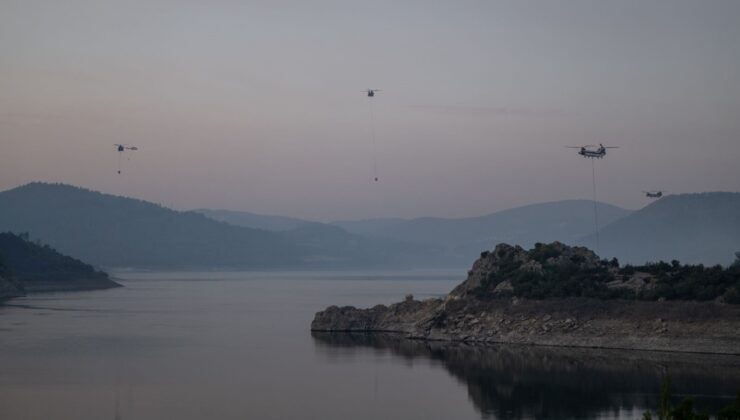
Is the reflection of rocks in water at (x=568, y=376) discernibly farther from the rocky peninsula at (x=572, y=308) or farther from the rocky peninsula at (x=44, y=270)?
the rocky peninsula at (x=44, y=270)

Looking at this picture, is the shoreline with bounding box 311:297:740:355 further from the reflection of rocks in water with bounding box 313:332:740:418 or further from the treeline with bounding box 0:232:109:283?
the treeline with bounding box 0:232:109:283

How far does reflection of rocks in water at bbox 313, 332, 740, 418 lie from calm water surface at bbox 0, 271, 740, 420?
5 cm

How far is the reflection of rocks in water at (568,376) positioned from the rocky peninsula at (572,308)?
48.6 inches

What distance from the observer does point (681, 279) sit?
50500 mm

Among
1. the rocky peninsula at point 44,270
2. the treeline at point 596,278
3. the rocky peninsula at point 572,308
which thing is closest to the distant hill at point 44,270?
the rocky peninsula at point 44,270

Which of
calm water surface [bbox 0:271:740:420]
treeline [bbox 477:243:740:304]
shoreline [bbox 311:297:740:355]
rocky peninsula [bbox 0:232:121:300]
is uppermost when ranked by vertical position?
rocky peninsula [bbox 0:232:121:300]

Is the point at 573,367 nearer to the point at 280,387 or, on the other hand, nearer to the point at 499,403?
the point at 499,403

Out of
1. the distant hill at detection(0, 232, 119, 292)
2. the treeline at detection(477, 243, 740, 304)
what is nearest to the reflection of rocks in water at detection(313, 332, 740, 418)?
the treeline at detection(477, 243, 740, 304)

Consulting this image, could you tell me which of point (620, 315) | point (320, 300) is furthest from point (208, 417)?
point (320, 300)

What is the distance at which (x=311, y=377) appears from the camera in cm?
3978

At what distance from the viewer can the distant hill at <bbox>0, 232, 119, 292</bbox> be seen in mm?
115688

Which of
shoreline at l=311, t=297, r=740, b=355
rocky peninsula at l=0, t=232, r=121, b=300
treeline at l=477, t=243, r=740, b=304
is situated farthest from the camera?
rocky peninsula at l=0, t=232, r=121, b=300

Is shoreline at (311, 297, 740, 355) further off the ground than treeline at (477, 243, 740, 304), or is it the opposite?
treeline at (477, 243, 740, 304)

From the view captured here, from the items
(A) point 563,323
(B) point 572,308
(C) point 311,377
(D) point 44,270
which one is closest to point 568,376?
(C) point 311,377
